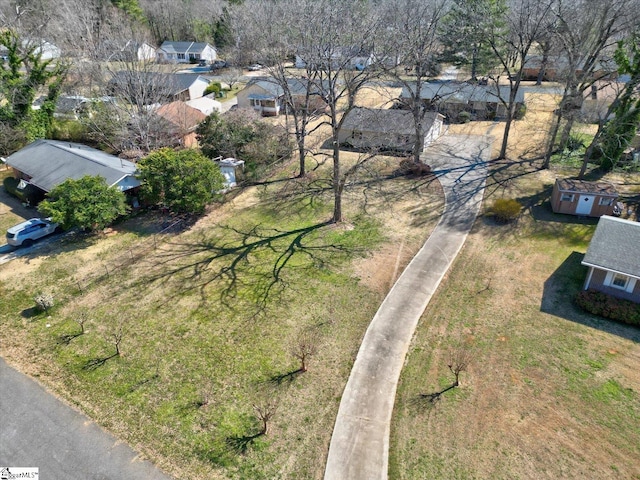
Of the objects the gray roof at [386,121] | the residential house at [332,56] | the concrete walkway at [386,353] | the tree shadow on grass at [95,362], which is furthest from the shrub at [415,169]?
the tree shadow on grass at [95,362]

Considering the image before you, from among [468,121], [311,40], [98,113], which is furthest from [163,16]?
[311,40]

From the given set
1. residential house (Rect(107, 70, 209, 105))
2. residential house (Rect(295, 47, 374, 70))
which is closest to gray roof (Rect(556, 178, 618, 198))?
residential house (Rect(295, 47, 374, 70))

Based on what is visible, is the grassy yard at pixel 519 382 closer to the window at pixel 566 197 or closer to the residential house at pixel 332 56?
the window at pixel 566 197

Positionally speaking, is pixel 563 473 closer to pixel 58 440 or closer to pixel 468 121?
pixel 58 440

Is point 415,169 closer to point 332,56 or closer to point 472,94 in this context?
point 332,56
